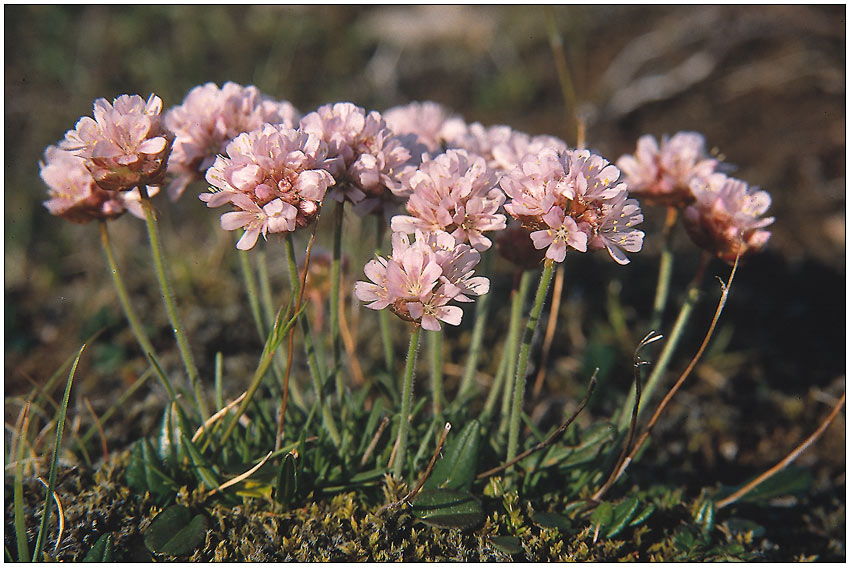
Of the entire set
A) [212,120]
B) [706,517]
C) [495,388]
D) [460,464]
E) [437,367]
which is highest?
[212,120]

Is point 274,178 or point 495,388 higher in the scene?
point 274,178

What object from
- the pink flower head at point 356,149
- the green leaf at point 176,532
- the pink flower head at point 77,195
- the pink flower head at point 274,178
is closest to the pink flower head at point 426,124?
the pink flower head at point 356,149

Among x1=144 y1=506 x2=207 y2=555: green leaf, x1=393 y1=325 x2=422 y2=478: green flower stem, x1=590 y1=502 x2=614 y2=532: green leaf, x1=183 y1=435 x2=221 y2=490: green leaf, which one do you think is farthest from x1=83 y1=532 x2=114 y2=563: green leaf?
x1=590 y1=502 x2=614 y2=532: green leaf

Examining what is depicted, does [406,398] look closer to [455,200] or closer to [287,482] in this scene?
[287,482]

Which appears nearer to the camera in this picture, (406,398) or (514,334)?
(406,398)

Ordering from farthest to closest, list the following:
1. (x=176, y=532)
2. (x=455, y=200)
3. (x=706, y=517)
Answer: (x=706, y=517)
(x=176, y=532)
(x=455, y=200)

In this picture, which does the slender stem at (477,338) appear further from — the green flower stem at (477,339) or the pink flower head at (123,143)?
the pink flower head at (123,143)

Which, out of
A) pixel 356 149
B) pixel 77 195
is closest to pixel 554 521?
pixel 356 149
